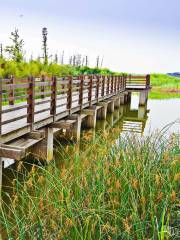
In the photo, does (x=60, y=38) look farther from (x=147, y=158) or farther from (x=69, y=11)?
(x=147, y=158)

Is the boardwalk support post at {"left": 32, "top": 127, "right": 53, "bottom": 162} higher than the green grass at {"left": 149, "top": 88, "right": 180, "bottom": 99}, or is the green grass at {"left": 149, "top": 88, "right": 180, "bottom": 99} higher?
the boardwalk support post at {"left": 32, "top": 127, "right": 53, "bottom": 162}

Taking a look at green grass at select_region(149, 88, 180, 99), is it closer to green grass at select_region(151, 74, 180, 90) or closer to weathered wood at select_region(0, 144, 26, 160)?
green grass at select_region(151, 74, 180, 90)

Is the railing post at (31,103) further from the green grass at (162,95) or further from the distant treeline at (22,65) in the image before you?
the green grass at (162,95)

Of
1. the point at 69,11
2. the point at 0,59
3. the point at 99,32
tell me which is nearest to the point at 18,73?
the point at 0,59

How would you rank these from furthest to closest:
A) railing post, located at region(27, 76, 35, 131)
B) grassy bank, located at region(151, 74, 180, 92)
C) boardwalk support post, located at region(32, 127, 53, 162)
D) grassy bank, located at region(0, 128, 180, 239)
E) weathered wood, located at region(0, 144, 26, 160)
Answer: grassy bank, located at region(151, 74, 180, 92)
boardwalk support post, located at region(32, 127, 53, 162)
railing post, located at region(27, 76, 35, 131)
weathered wood, located at region(0, 144, 26, 160)
grassy bank, located at region(0, 128, 180, 239)

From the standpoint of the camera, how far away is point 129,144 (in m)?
5.01

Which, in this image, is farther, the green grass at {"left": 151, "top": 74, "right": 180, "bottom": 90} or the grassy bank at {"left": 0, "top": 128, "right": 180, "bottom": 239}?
the green grass at {"left": 151, "top": 74, "right": 180, "bottom": 90}

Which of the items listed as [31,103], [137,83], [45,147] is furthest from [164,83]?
[31,103]

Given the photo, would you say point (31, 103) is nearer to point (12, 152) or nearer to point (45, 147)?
point (45, 147)

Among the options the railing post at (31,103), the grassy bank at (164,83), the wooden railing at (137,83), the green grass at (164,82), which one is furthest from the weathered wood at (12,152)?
the green grass at (164,82)

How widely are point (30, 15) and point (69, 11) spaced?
11.7 meters

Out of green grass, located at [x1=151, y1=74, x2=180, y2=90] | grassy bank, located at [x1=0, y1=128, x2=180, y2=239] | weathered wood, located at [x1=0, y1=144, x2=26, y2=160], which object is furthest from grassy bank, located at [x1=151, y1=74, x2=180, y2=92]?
grassy bank, located at [x1=0, y1=128, x2=180, y2=239]

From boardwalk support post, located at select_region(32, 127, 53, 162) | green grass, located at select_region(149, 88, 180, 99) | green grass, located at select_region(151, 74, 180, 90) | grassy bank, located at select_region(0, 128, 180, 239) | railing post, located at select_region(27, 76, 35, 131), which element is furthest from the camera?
green grass, located at select_region(151, 74, 180, 90)

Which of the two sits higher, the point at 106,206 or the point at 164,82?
the point at 164,82
